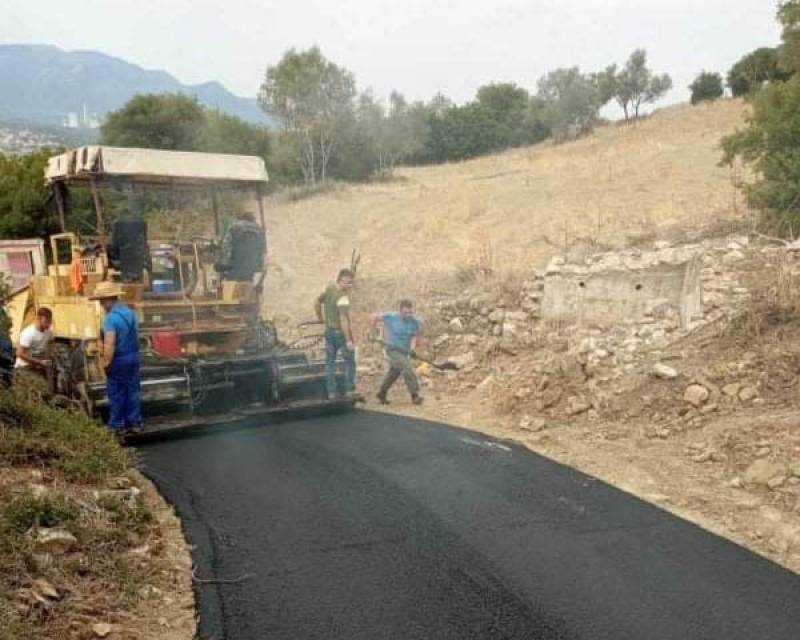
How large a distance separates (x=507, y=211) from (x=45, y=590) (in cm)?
1515

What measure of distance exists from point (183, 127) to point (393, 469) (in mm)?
23204

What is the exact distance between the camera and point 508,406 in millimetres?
7789

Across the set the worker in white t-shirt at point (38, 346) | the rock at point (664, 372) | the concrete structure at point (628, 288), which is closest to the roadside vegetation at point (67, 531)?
the worker in white t-shirt at point (38, 346)

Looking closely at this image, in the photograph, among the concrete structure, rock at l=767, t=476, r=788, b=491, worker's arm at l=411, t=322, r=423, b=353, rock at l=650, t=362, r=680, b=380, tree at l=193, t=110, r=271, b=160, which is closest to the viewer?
rock at l=767, t=476, r=788, b=491

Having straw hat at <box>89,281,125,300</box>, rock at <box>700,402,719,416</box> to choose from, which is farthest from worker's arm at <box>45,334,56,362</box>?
rock at <box>700,402,719,416</box>

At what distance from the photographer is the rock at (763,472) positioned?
5430 mm

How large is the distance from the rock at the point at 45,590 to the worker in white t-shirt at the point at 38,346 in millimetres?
4616

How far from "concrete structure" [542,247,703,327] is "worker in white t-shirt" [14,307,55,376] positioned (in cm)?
593

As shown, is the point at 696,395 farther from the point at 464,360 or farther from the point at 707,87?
the point at 707,87

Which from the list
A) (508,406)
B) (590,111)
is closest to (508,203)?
(508,406)

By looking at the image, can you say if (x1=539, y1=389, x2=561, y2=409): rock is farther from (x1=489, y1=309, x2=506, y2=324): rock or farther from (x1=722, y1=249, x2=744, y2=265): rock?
(x1=722, y1=249, x2=744, y2=265): rock

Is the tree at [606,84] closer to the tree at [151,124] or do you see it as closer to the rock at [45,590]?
the tree at [151,124]

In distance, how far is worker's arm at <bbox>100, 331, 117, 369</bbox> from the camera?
6473mm

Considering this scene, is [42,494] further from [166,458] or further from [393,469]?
[393,469]
